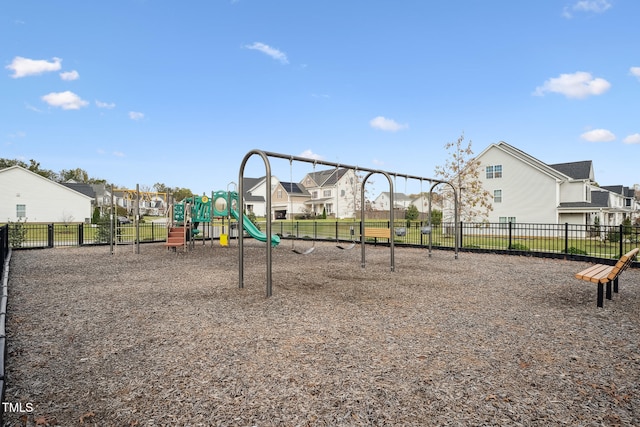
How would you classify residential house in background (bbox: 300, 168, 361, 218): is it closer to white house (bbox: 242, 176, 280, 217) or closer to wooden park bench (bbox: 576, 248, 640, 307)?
white house (bbox: 242, 176, 280, 217)

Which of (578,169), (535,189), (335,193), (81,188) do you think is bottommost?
(535,189)

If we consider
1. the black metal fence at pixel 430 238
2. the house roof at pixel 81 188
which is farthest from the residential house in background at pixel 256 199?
the black metal fence at pixel 430 238

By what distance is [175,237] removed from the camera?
1540 centimetres

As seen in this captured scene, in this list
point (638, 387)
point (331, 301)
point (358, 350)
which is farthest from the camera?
point (331, 301)

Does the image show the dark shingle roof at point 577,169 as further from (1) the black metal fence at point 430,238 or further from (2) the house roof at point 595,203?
(1) the black metal fence at point 430,238

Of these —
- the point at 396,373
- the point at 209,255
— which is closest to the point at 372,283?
the point at 396,373

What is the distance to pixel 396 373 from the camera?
3594 millimetres

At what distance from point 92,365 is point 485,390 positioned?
3.98 meters

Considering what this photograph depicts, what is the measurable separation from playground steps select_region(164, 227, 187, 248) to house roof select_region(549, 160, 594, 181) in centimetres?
3083

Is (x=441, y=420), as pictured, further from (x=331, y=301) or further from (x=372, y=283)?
(x=372, y=283)

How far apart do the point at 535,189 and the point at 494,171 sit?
3.49 metres

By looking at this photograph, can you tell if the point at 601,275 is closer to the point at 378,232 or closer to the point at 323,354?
the point at 323,354

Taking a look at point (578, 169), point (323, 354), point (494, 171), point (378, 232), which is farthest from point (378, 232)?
point (578, 169)

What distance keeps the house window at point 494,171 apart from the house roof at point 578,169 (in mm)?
5746
